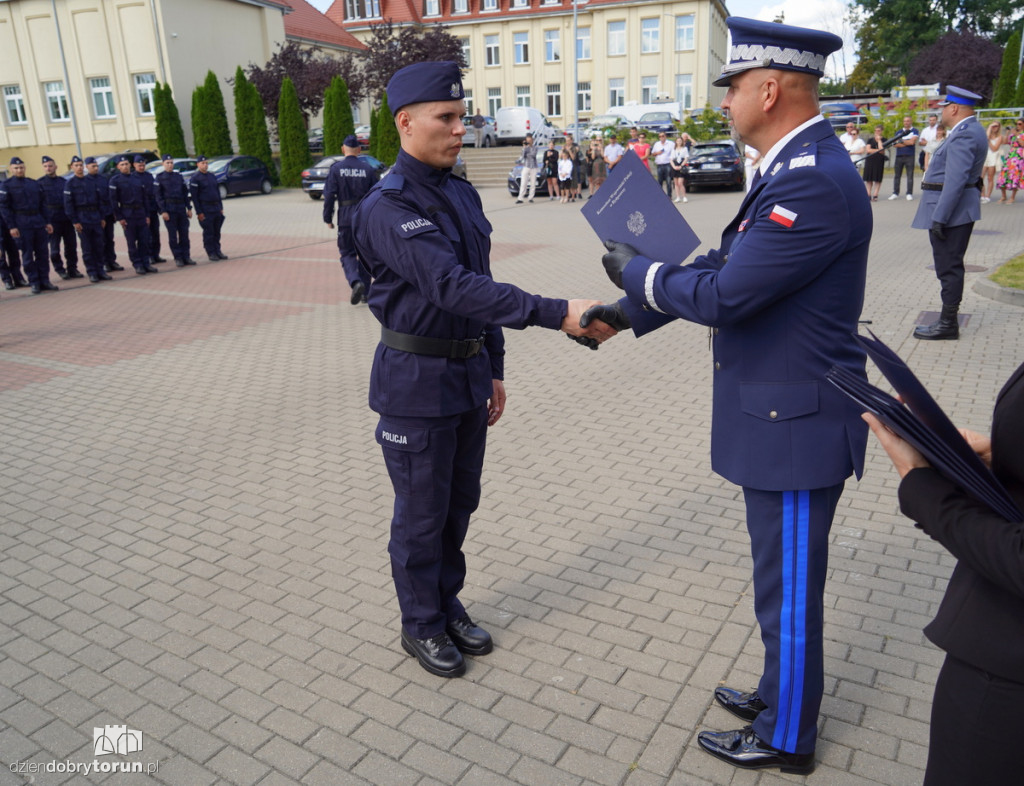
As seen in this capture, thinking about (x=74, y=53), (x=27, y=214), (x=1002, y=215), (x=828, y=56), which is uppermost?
(x=74, y=53)

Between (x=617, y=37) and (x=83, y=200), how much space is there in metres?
49.4

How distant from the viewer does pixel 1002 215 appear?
57.3ft

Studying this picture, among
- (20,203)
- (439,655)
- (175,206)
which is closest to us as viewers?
(439,655)

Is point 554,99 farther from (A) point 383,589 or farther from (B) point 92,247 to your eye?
(A) point 383,589

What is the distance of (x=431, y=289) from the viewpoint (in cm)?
284

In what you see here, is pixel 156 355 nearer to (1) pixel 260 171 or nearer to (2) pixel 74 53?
(1) pixel 260 171

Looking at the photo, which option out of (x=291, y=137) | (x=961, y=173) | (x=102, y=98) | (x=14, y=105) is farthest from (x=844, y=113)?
(x=14, y=105)

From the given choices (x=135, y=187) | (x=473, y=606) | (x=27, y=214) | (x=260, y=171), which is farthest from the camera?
(x=260, y=171)

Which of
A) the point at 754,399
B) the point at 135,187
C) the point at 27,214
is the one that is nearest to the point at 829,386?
the point at 754,399

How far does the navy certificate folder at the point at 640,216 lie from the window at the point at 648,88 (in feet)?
187

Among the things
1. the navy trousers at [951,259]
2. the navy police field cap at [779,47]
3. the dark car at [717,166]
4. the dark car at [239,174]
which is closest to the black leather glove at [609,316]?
the navy police field cap at [779,47]

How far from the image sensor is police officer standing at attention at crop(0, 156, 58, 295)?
12773mm

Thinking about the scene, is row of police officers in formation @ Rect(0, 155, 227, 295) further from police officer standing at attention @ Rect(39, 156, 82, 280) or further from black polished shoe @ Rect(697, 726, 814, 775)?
black polished shoe @ Rect(697, 726, 814, 775)

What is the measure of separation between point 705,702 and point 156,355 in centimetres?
742
